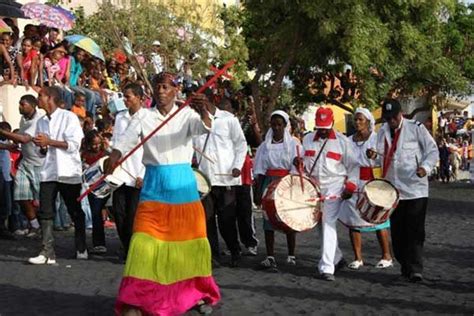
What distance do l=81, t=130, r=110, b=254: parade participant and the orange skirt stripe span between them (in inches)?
162

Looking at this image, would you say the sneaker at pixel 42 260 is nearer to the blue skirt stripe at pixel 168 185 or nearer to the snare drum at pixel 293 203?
the snare drum at pixel 293 203

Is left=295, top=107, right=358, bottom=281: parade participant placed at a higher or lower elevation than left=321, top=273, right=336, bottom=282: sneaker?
higher

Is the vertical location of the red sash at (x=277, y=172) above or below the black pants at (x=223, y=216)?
above

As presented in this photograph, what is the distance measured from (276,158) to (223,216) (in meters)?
0.92

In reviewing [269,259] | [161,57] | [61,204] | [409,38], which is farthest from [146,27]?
[269,259]

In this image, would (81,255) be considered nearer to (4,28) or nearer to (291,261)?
(291,261)

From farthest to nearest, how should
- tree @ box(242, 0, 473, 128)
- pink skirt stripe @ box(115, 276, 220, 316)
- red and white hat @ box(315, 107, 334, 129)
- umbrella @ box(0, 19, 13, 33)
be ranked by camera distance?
tree @ box(242, 0, 473, 128) → umbrella @ box(0, 19, 13, 33) → red and white hat @ box(315, 107, 334, 129) → pink skirt stripe @ box(115, 276, 220, 316)

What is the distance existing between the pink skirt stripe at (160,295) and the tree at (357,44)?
19367 mm

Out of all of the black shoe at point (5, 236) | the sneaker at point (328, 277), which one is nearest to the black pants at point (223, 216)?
the sneaker at point (328, 277)

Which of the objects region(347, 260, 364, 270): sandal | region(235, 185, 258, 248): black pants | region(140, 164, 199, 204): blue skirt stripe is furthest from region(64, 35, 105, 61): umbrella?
region(140, 164, 199, 204): blue skirt stripe

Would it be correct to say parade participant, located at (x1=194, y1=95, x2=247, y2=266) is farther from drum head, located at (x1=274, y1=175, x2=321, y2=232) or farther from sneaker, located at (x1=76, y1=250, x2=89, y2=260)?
sneaker, located at (x1=76, y1=250, x2=89, y2=260)

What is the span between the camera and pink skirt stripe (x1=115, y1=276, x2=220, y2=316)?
748 centimetres

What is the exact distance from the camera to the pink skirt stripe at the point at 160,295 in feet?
24.5

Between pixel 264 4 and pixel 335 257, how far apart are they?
18.0 m
